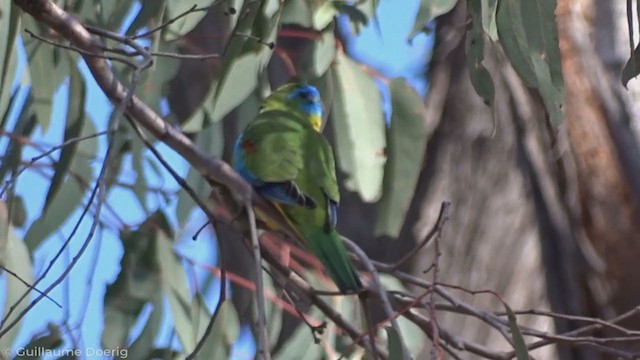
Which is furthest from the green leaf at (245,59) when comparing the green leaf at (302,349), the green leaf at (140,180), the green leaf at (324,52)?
the green leaf at (302,349)

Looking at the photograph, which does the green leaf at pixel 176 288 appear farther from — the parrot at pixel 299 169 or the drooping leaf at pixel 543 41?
the drooping leaf at pixel 543 41

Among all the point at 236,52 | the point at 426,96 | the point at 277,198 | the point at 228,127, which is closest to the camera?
the point at 277,198

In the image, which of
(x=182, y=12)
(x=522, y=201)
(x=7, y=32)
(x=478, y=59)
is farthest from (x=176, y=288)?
(x=478, y=59)

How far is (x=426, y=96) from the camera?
112 inches

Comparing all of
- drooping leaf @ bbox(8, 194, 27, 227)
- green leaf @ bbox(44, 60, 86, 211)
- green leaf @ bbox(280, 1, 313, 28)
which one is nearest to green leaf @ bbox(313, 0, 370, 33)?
green leaf @ bbox(280, 1, 313, 28)

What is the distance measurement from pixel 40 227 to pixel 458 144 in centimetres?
97

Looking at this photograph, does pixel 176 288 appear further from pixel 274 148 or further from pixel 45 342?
pixel 274 148

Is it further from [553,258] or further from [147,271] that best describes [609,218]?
[147,271]

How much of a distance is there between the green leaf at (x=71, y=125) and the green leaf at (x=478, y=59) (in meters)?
0.70

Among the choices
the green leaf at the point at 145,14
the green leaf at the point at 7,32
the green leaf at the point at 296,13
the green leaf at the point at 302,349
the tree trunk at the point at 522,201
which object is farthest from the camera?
the tree trunk at the point at 522,201

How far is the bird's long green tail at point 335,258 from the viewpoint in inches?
64.9

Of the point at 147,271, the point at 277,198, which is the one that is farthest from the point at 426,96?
the point at 277,198

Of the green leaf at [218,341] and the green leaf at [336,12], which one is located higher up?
the green leaf at [336,12]

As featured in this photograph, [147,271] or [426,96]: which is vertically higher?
[426,96]
